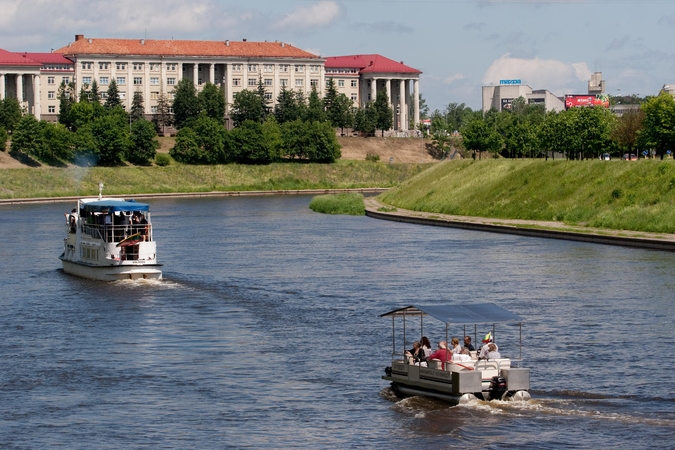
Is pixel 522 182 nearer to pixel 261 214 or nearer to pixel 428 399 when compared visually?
pixel 261 214

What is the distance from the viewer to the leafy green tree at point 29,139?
643ft

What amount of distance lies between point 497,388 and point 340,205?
101 metres

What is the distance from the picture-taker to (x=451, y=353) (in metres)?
38.1

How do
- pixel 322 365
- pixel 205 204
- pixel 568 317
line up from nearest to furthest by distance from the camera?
1. pixel 322 365
2. pixel 568 317
3. pixel 205 204

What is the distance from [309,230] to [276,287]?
42.1m

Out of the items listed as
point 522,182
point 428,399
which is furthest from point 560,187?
point 428,399

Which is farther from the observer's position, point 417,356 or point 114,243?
point 114,243

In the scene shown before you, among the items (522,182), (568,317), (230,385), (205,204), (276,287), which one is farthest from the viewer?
(205,204)

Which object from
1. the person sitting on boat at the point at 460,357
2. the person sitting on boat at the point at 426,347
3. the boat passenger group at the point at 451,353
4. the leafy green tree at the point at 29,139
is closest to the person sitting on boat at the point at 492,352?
the boat passenger group at the point at 451,353

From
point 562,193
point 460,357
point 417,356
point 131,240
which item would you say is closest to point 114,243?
point 131,240

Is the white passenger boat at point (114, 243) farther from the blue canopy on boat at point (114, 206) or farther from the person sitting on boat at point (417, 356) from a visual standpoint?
the person sitting on boat at point (417, 356)

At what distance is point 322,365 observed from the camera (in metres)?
44.4

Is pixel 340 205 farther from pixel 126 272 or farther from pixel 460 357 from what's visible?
pixel 460 357

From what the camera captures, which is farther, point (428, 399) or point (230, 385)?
point (230, 385)
